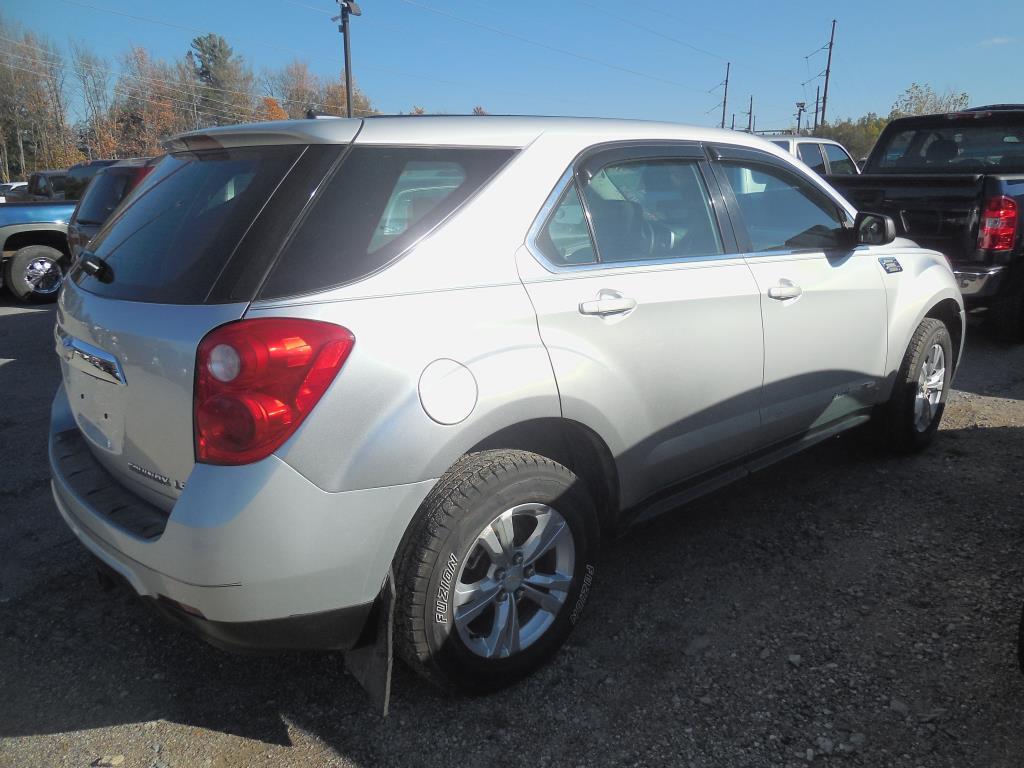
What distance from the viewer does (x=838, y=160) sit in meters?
13.9

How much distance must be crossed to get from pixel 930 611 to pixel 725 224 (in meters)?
1.69

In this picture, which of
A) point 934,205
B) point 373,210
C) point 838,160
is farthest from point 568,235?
point 838,160

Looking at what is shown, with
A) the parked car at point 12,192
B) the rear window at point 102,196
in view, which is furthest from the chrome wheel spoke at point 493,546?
the parked car at point 12,192

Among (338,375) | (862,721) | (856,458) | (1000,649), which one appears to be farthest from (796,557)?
(338,375)

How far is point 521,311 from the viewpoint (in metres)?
2.31

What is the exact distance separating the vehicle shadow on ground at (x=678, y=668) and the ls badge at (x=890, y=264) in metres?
1.27

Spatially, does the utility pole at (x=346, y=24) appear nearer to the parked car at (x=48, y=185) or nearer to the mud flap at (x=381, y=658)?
the parked car at (x=48, y=185)

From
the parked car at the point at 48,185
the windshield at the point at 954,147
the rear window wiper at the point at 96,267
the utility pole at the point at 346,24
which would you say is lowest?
the rear window wiper at the point at 96,267

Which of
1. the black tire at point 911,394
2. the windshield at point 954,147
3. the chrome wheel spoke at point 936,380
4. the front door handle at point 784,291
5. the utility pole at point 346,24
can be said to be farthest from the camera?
the utility pole at point 346,24

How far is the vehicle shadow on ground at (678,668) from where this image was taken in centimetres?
230

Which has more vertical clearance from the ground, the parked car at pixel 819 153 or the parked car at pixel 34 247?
the parked car at pixel 819 153

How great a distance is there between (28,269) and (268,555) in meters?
10.3

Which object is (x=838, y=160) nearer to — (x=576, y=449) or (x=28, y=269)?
(x=28, y=269)

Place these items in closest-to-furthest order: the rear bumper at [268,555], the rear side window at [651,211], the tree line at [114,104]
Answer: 1. the rear bumper at [268,555]
2. the rear side window at [651,211]
3. the tree line at [114,104]
